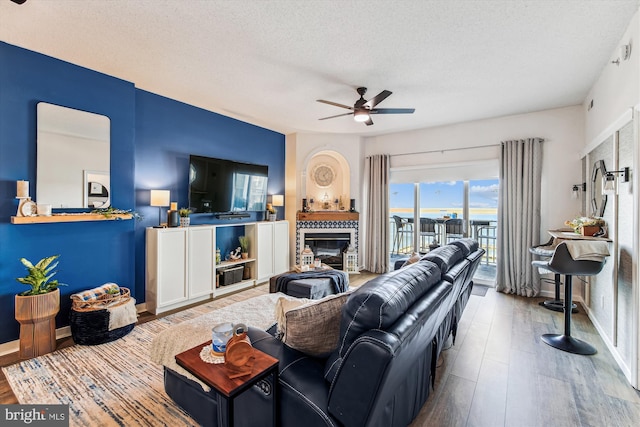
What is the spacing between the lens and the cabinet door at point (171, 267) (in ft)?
11.5

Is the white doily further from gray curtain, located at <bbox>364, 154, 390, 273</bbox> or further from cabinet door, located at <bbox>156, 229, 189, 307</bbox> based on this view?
gray curtain, located at <bbox>364, 154, 390, 273</bbox>

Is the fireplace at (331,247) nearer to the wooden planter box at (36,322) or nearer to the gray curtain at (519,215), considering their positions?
the gray curtain at (519,215)

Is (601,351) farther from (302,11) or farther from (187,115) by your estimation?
(187,115)

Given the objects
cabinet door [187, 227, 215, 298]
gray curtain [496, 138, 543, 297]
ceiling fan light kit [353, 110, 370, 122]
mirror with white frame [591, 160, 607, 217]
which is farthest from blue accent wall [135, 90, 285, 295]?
mirror with white frame [591, 160, 607, 217]

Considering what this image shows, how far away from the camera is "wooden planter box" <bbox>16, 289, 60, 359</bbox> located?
2.45 metres

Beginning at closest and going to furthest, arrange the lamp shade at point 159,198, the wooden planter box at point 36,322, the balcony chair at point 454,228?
the wooden planter box at point 36,322, the lamp shade at point 159,198, the balcony chair at point 454,228

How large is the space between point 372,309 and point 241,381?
63 cm

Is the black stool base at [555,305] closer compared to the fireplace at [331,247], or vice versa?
the black stool base at [555,305]

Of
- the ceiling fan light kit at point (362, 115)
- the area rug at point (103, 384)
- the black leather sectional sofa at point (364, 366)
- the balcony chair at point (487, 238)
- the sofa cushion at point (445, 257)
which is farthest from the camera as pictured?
the balcony chair at point (487, 238)

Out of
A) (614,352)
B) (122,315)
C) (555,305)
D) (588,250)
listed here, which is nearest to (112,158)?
(122,315)

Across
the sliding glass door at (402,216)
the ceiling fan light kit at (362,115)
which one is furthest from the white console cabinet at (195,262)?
the sliding glass door at (402,216)

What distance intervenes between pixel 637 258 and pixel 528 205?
230 centimetres

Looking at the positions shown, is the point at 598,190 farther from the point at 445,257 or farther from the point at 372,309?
the point at 372,309

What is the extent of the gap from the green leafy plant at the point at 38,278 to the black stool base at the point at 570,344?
488cm
